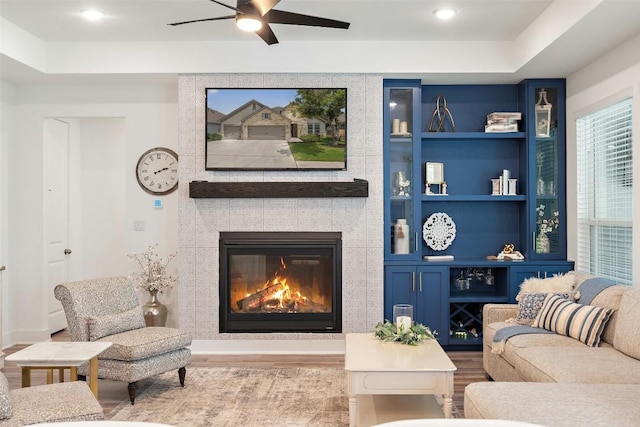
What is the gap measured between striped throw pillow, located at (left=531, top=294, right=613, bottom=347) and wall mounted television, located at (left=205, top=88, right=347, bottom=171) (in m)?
2.13

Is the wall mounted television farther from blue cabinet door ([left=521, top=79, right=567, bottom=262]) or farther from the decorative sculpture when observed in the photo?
blue cabinet door ([left=521, top=79, right=567, bottom=262])

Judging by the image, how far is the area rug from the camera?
11.9 ft

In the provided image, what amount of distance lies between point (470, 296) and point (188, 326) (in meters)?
2.59

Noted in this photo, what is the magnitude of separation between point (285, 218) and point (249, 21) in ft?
8.07

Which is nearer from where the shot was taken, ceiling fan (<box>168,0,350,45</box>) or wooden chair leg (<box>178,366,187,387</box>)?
Result: ceiling fan (<box>168,0,350,45</box>)

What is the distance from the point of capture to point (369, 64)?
17.4 feet

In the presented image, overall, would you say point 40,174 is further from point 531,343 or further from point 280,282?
point 531,343

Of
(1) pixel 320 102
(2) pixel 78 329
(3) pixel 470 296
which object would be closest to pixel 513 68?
(1) pixel 320 102

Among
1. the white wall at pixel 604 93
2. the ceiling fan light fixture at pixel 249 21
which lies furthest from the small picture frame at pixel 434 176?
the ceiling fan light fixture at pixel 249 21

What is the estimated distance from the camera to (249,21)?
3.18 m

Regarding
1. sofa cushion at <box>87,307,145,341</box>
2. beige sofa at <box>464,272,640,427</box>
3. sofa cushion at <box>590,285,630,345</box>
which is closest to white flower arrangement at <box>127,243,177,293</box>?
sofa cushion at <box>87,307,145,341</box>

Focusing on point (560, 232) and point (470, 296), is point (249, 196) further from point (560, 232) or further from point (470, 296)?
point (560, 232)

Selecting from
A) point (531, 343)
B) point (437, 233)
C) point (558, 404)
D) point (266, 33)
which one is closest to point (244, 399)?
point (531, 343)

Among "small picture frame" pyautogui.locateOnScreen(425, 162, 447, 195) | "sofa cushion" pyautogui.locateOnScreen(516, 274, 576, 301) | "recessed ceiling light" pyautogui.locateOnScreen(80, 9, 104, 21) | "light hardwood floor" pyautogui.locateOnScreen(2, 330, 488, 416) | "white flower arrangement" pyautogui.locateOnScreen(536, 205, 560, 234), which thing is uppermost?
"recessed ceiling light" pyautogui.locateOnScreen(80, 9, 104, 21)
